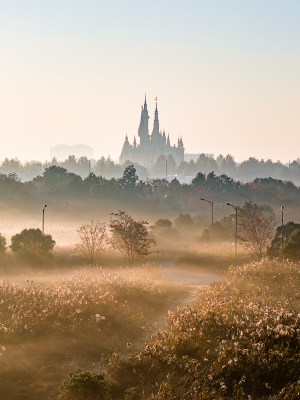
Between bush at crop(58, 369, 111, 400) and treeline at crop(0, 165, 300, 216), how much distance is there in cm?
8906

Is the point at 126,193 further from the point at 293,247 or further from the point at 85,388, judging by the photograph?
the point at 85,388

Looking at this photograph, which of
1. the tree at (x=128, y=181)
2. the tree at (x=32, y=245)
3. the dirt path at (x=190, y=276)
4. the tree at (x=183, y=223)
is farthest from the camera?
the tree at (x=128, y=181)

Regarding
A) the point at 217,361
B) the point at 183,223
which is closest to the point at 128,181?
the point at 183,223

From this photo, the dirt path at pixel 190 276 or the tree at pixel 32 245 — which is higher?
the tree at pixel 32 245

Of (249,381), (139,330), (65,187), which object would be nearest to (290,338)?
(249,381)

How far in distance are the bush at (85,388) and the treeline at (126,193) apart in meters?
89.1

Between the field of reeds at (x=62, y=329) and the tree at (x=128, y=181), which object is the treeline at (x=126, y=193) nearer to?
the tree at (x=128, y=181)

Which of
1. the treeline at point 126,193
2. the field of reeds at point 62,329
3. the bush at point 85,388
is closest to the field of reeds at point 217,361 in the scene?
the bush at point 85,388

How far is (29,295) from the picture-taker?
25.7 metres

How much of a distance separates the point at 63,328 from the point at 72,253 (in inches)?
1049

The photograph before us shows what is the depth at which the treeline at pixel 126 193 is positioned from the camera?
106438 millimetres

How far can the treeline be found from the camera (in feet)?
349

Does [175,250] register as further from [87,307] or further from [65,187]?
[65,187]

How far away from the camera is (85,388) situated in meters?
15.2
